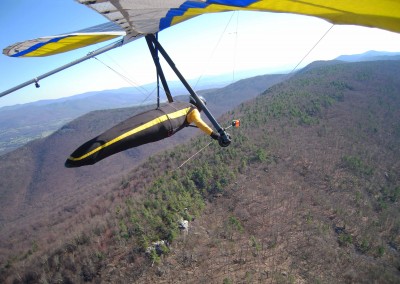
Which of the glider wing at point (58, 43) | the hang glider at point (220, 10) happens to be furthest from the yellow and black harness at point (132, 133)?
the glider wing at point (58, 43)

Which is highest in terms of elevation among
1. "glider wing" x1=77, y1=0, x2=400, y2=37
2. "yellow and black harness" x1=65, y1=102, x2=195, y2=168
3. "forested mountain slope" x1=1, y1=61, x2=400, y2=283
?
"glider wing" x1=77, y1=0, x2=400, y2=37

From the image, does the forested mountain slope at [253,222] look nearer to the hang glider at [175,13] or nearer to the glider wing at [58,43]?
the hang glider at [175,13]

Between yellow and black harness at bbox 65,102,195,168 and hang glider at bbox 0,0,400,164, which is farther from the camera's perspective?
yellow and black harness at bbox 65,102,195,168

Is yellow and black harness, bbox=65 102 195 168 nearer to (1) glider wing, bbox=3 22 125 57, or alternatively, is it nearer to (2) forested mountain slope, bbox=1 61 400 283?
(1) glider wing, bbox=3 22 125 57

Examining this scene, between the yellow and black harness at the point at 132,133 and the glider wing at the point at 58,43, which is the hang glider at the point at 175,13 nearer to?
the glider wing at the point at 58,43

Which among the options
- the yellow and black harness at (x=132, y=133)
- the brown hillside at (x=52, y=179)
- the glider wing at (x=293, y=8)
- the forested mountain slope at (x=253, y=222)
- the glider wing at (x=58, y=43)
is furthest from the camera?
the brown hillside at (x=52, y=179)

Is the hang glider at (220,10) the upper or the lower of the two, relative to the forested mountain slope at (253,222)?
upper

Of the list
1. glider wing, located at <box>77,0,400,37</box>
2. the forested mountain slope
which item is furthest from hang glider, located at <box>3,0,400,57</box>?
the forested mountain slope

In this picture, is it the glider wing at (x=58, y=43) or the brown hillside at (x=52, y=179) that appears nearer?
the glider wing at (x=58, y=43)

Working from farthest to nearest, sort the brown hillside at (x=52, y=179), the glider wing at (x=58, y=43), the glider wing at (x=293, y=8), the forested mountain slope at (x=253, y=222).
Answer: the brown hillside at (x=52, y=179), the forested mountain slope at (x=253, y=222), the glider wing at (x=58, y=43), the glider wing at (x=293, y=8)

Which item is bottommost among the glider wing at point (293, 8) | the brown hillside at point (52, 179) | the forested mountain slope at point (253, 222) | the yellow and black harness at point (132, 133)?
the brown hillside at point (52, 179)
